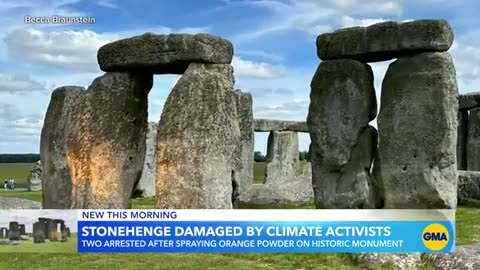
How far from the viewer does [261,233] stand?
30.6 feet

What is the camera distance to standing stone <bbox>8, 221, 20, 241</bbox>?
10320mm

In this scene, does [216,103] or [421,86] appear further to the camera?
[421,86]

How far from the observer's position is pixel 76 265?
9.91 m

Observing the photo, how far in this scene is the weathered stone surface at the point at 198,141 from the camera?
33.1ft

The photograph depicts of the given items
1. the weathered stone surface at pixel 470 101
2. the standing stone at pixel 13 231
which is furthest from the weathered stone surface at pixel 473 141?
the standing stone at pixel 13 231

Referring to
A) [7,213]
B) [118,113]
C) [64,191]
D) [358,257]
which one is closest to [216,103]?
[118,113]

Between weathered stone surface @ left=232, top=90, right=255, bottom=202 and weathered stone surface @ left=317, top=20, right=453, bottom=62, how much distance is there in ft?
8.09

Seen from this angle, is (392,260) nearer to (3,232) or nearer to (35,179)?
(3,232)

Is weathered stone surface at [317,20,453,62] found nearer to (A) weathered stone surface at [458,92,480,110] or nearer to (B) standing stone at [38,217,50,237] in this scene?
(B) standing stone at [38,217,50,237]

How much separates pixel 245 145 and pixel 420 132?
578cm

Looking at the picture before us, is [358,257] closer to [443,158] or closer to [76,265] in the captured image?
[443,158]

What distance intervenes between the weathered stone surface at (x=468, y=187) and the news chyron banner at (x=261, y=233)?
8.54 metres

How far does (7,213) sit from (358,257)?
513cm

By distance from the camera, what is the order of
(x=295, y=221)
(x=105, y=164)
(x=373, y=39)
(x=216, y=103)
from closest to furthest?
1. (x=295, y=221)
2. (x=216, y=103)
3. (x=105, y=164)
4. (x=373, y=39)
